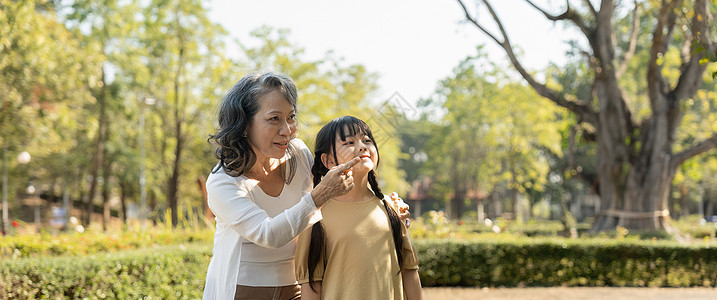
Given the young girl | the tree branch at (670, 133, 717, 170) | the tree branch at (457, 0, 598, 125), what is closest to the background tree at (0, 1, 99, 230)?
the tree branch at (457, 0, 598, 125)

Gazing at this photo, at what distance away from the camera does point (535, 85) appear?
15.2m

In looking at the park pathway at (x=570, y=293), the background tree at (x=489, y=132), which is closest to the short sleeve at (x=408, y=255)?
the park pathway at (x=570, y=293)

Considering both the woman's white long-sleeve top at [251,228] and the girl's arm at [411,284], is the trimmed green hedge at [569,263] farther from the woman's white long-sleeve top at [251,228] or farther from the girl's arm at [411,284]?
the woman's white long-sleeve top at [251,228]

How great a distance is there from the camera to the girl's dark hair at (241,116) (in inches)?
95.0

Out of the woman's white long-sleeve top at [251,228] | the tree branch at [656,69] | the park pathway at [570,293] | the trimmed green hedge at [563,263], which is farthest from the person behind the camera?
the tree branch at [656,69]

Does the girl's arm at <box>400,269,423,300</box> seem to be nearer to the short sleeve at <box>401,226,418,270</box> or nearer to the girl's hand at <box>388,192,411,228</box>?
the short sleeve at <box>401,226,418,270</box>

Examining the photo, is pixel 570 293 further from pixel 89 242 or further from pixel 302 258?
pixel 302 258

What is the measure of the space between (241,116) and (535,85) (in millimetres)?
13716

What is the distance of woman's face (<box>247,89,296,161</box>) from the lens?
2395 mm

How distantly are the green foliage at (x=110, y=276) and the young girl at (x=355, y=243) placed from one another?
4.24 meters

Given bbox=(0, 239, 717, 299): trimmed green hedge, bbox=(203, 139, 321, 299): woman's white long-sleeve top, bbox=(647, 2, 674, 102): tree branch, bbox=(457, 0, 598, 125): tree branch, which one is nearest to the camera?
bbox=(203, 139, 321, 299): woman's white long-sleeve top

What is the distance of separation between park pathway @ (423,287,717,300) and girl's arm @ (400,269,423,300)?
737 cm

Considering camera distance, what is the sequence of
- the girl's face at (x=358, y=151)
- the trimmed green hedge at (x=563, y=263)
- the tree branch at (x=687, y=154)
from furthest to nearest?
1. the tree branch at (x=687, y=154)
2. the trimmed green hedge at (x=563, y=263)
3. the girl's face at (x=358, y=151)

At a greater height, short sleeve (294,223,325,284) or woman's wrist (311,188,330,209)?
woman's wrist (311,188,330,209)
